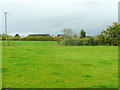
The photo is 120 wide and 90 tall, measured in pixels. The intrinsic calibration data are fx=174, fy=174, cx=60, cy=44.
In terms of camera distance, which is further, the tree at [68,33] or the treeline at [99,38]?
the tree at [68,33]

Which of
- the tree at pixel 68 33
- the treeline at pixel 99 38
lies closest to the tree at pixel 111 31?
the treeline at pixel 99 38

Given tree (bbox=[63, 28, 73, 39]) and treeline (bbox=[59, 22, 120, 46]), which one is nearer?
treeline (bbox=[59, 22, 120, 46])

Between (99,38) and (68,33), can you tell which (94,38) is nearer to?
(99,38)

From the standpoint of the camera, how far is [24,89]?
288 cm

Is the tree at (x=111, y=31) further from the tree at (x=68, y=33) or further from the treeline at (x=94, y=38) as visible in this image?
the tree at (x=68, y=33)

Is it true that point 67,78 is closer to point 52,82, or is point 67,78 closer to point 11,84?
point 52,82

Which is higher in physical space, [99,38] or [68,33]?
[68,33]

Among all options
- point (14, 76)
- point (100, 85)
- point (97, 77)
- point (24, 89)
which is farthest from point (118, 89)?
point (14, 76)

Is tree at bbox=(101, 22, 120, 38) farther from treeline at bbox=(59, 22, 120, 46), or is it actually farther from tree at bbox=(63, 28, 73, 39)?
tree at bbox=(63, 28, 73, 39)

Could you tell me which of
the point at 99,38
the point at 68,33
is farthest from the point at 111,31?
the point at 68,33

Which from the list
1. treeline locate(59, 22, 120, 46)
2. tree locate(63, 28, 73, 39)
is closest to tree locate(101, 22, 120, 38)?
treeline locate(59, 22, 120, 46)

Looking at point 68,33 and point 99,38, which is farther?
point 99,38

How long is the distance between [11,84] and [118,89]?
6.25 feet

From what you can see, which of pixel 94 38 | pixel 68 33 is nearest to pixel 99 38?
pixel 94 38
